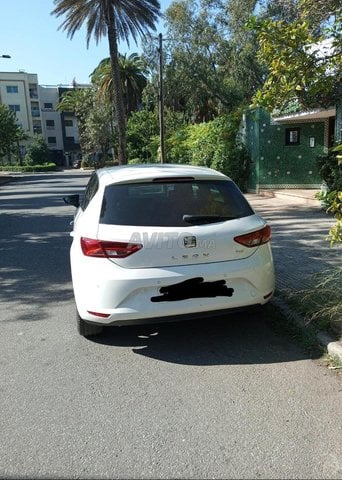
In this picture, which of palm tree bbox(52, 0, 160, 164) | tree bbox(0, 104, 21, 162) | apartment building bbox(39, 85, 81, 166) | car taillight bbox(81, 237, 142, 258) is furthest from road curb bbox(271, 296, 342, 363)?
apartment building bbox(39, 85, 81, 166)

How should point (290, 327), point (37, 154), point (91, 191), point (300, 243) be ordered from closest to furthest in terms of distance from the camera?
point (290, 327)
point (91, 191)
point (300, 243)
point (37, 154)

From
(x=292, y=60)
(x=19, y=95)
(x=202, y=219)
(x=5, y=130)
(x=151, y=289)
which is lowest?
(x=151, y=289)

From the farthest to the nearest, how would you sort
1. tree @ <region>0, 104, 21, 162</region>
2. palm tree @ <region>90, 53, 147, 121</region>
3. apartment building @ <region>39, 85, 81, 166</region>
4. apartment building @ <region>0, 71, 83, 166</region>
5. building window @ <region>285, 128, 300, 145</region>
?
apartment building @ <region>39, 85, 81, 166</region>, apartment building @ <region>0, 71, 83, 166</region>, tree @ <region>0, 104, 21, 162</region>, palm tree @ <region>90, 53, 147, 121</region>, building window @ <region>285, 128, 300, 145</region>

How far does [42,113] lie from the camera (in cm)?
8888

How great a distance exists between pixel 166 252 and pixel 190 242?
0.75 feet

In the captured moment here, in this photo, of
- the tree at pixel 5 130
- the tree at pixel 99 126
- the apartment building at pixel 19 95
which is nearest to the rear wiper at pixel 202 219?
the tree at pixel 5 130

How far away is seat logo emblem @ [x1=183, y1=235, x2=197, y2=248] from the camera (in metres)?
3.84

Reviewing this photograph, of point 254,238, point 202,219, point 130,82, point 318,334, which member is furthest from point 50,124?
point 318,334

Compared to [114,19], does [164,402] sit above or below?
below

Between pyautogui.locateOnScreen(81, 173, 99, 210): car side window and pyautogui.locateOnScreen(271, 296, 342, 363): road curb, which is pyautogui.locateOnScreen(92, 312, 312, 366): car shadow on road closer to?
pyautogui.locateOnScreen(271, 296, 342, 363): road curb

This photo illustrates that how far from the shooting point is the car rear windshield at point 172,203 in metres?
4.00

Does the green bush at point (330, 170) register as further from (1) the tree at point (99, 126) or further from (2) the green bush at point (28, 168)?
(2) the green bush at point (28, 168)

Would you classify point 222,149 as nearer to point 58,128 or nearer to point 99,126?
point 99,126

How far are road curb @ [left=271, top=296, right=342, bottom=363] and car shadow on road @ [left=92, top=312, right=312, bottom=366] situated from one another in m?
0.18
